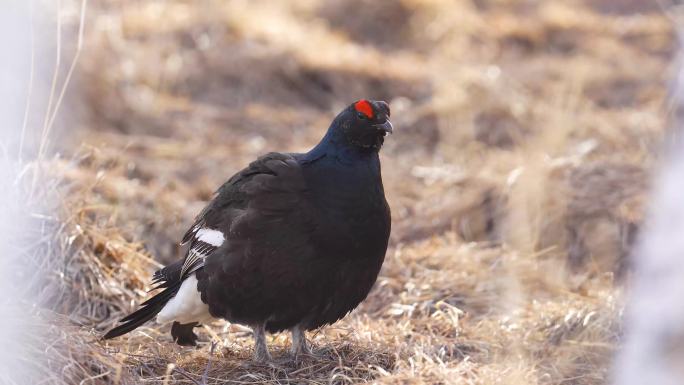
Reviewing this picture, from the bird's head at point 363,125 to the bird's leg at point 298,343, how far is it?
0.78 meters

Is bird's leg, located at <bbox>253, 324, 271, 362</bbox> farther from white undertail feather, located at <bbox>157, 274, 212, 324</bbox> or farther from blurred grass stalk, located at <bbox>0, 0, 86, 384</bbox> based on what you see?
blurred grass stalk, located at <bbox>0, 0, 86, 384</bbox>

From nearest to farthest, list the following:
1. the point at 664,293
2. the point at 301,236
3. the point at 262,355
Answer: the point at 664,293 < the point at 301,236 < the point at 262,355

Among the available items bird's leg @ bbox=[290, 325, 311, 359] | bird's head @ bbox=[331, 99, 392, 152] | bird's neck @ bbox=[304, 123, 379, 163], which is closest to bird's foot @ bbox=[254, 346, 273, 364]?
bird's leg @ bbox=[290, 325, 311, 359]

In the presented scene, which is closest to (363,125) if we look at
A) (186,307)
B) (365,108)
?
(365,108)

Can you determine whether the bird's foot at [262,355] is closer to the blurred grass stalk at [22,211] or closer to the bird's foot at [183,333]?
the bird's foot at [183,333]

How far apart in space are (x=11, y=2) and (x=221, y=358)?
1.67 metres

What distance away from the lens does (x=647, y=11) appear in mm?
12828

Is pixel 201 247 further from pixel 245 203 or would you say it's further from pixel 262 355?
pixel 262 355

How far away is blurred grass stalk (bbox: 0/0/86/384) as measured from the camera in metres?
3.35

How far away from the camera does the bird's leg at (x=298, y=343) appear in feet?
13.2

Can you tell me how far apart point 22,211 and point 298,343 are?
1.47m

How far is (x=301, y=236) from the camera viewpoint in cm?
367

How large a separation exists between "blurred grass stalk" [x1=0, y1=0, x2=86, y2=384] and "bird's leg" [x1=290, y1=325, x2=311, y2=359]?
959mm

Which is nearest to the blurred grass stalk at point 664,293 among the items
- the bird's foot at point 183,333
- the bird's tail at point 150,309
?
the bird's tail at point 150,309
